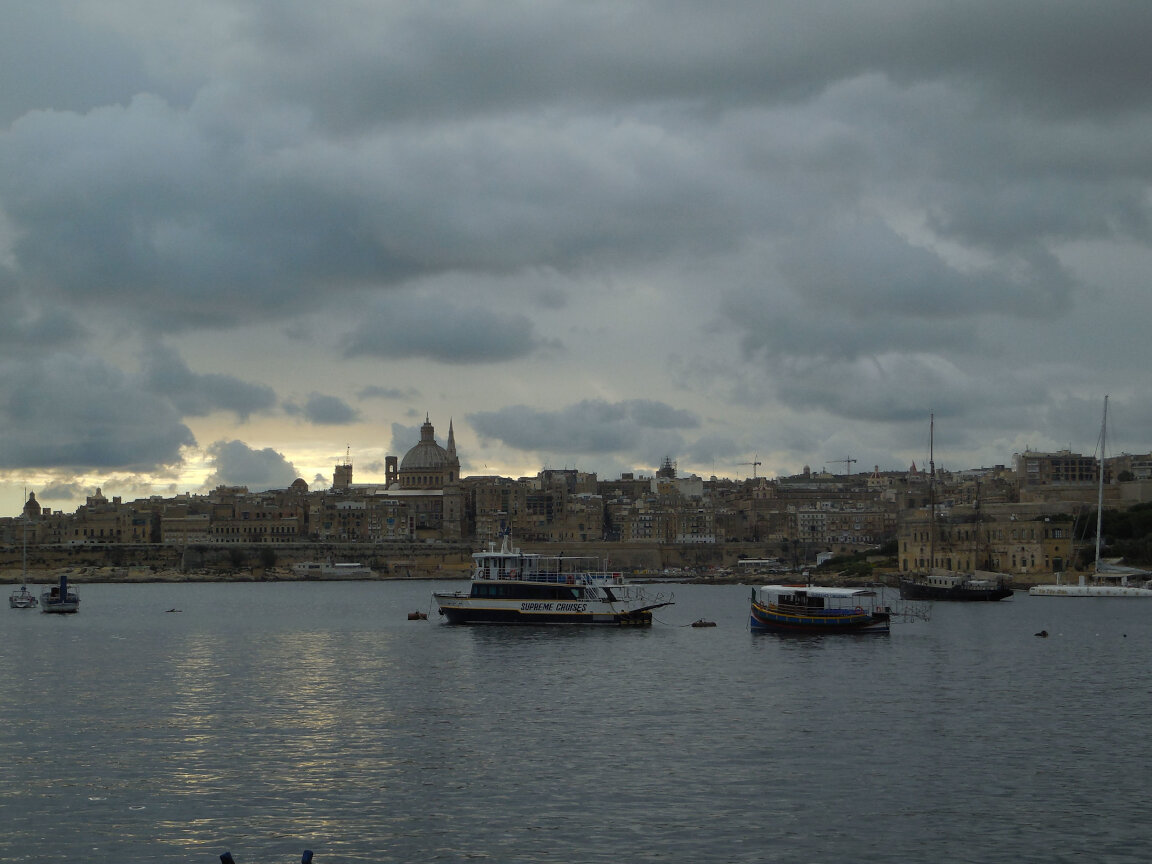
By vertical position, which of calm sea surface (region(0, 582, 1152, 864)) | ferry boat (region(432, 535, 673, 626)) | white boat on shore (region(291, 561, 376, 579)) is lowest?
white boat on shore (region(291, 561, 376, 579))

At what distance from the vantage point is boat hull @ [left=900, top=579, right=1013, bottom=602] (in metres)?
95.3

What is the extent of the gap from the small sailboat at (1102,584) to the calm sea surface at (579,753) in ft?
148

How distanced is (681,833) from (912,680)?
75.2 feet

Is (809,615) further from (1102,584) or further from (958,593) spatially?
(1102,584)

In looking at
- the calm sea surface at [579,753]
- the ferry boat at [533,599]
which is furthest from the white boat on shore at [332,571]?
the calm sea surface at [579,753]

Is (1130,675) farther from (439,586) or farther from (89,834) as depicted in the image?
(439,586)

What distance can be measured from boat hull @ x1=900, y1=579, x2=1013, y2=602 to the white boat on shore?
90036mm

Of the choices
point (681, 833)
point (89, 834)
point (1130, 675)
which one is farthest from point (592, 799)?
point (1130, 675)

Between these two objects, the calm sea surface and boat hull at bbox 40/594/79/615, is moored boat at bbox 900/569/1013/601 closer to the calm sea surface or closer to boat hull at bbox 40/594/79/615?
the calm sea surface

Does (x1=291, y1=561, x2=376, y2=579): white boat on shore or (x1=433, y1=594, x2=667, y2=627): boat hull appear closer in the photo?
(x1=433, y1=594, x2=667, y2=627): boat hull

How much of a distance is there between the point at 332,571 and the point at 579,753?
14653 centimetres

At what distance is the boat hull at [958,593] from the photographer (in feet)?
313

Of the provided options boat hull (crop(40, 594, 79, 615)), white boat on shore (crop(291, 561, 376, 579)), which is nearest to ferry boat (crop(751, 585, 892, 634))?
boat hull (crop(40, 594, 79, 615))

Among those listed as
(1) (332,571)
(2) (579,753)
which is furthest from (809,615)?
(1) (332,571)
